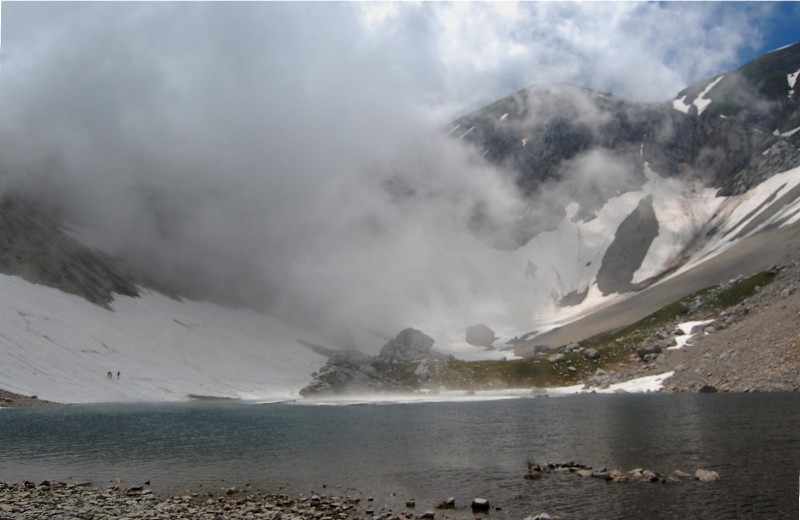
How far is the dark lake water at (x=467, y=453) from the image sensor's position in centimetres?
3022

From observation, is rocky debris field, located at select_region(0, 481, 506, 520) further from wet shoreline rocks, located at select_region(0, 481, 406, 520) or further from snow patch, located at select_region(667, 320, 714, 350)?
snow patch, located at select_region(667, 320, 714, 350)

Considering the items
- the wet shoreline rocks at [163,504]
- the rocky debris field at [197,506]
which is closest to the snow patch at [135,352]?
the wet shoreline rocks at [163,504]

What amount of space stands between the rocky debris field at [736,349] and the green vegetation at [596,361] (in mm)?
1744

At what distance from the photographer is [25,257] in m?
137

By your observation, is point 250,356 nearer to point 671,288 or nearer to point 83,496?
point 671,288

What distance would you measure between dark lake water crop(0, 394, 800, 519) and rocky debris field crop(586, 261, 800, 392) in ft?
43.6

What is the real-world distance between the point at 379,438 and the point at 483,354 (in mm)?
146562

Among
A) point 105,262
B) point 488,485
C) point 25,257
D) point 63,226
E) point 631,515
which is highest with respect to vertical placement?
point 63,226

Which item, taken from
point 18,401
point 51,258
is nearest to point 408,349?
point 51,258

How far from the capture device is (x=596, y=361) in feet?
424

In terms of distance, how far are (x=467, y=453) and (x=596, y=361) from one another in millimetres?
91421

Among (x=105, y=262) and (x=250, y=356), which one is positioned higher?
(x=105, y=262)

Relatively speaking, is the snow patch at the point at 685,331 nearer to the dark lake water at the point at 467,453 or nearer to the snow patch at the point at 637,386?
the snow patch at the point at 637,386

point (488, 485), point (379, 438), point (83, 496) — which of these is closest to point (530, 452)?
point (488, 485)
